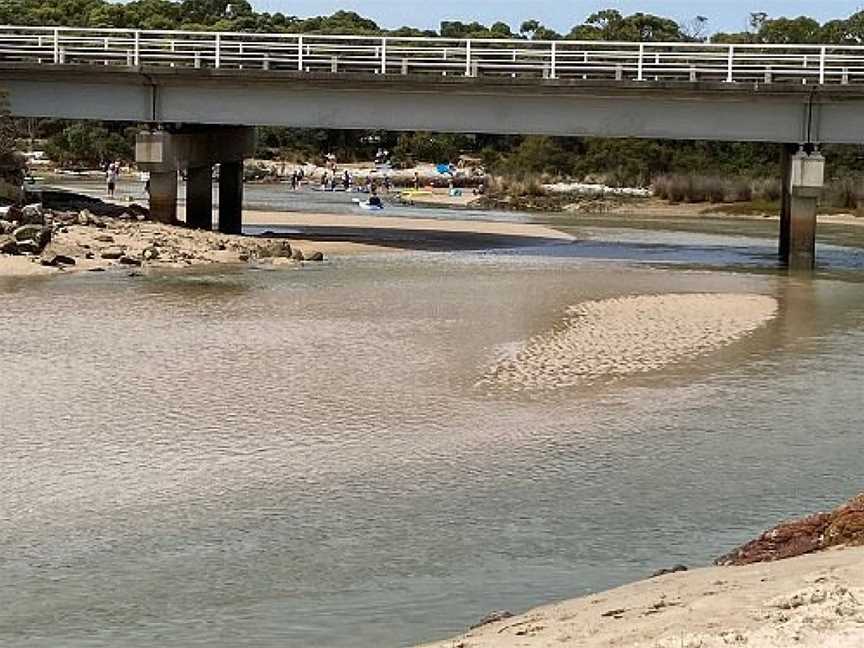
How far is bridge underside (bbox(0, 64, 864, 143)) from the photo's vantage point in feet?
131

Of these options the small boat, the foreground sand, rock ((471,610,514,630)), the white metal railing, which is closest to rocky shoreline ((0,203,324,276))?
the white metal railing

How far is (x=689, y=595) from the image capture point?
925 centimetres

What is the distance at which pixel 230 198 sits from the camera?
49.1 meters

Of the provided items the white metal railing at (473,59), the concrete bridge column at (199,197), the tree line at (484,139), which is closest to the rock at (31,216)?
the white metal railing at (473,59)

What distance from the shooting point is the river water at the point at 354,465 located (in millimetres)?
11180

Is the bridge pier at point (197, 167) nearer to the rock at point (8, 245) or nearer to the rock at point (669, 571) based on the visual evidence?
the rock at point (8, 245)

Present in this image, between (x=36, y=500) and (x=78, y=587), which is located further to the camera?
(x=36, y=500)

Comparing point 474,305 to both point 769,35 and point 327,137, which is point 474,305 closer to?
point 769,35

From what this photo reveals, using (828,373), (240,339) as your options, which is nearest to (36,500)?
(240,339)

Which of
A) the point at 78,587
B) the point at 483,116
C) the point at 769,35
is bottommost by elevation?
the point at 78,587

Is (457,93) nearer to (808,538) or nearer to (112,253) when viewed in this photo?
(112,253)

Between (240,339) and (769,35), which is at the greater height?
(769,35)

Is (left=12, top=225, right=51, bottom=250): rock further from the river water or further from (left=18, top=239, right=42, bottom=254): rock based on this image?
the river water

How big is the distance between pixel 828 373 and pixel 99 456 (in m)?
11.6
